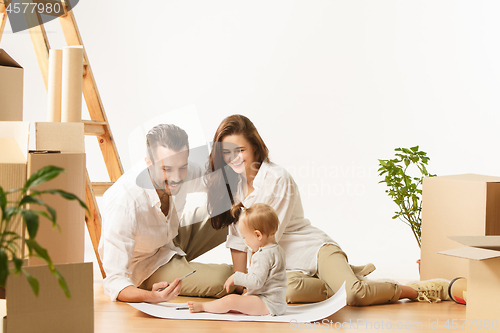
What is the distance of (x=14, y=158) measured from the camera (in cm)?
113

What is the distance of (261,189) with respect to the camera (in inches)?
66.3

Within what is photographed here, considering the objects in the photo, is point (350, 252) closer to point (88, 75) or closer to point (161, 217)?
point (161, 217)

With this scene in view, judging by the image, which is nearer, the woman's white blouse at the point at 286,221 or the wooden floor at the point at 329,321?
the wooden floor at the point at 329,321

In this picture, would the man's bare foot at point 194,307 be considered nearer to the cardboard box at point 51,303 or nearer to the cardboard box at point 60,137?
the cardboard box at point 51,303

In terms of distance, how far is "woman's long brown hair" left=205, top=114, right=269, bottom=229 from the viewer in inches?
67.2

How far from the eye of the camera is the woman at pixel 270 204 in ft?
5.37

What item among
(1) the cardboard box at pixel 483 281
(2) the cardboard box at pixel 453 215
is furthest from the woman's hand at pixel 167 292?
(2) the cardboard box at pixel 453 215

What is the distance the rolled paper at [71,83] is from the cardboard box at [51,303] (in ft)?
2.17

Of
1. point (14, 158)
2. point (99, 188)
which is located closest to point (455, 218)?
point (99, 188)

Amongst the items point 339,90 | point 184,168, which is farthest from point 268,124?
point 184,168

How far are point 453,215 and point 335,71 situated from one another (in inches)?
43.3

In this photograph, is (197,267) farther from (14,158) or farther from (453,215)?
(453,215)

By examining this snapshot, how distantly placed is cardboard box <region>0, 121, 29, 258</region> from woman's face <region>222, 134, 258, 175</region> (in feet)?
2.20

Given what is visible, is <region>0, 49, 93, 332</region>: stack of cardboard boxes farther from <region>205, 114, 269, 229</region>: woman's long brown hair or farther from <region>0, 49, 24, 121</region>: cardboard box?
<region>205, 114, 269, 229</region>: woman's long brown hair
